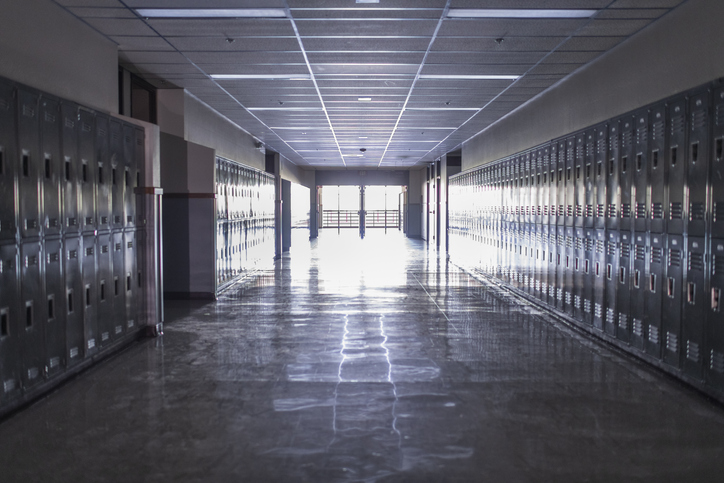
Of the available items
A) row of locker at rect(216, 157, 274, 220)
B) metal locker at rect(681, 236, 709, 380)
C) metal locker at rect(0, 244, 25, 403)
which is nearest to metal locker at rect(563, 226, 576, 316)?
metal locker at rect(681, 236, 709, 380)

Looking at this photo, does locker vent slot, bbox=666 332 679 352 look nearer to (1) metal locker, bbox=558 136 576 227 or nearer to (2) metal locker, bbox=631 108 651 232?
(2) metal locker, bbox=631 108 651 232

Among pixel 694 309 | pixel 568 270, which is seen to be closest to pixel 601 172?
pixel 568 270

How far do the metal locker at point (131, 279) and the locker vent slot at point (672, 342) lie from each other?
16.8 feet

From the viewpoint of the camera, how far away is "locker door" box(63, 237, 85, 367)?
4.75 metres

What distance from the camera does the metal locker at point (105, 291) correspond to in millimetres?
5324

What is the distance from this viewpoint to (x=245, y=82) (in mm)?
8008

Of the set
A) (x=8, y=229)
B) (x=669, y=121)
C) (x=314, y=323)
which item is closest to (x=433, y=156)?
(x=314, y=323)

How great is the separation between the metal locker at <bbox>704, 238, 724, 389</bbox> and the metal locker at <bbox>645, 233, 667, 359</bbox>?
67cm

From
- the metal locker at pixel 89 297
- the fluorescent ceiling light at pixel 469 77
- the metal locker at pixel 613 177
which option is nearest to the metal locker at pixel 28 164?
the metal locker at pixel 89 297

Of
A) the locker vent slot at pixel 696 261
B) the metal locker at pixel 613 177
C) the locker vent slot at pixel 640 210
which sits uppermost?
the metal locker at pixel 613 177

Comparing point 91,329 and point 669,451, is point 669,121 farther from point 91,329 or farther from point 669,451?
point 91,329

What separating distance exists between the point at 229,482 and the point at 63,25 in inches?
171

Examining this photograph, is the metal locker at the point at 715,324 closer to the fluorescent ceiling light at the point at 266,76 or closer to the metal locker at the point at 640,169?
the metal locker at the point at 640,169

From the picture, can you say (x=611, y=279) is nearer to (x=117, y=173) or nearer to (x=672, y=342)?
(x=672, y=342)
